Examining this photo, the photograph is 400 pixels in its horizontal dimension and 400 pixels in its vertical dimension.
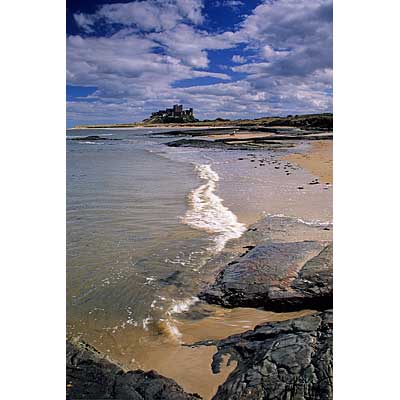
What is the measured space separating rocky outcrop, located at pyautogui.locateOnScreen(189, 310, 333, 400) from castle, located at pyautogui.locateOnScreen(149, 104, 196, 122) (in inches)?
53.9

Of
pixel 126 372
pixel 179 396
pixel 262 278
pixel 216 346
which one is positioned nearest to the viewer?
pixel 179 396

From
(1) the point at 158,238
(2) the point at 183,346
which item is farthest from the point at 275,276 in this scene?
(1) the point at 158,238

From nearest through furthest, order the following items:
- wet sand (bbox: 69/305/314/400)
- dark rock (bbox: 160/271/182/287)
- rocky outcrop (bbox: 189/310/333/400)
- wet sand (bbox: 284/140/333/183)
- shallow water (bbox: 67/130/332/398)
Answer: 1. rocky outcrop (bbox: 189/310/333/400)
2. wet sand (bbox: 69/305/314/400)
3. shallow water (bbox: 67/130/332/398)
4. dark rock (bbox: 160/271/182/287)
5. wet sand (bbox: 284/140/333/183)

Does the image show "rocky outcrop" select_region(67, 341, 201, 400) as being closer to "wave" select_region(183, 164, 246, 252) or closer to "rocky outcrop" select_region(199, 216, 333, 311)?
"rocky outcrop" select_region(199, 216, 333, 311)

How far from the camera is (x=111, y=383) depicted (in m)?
1.69

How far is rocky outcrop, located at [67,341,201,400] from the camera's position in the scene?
166 centimetres

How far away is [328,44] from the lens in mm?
2301

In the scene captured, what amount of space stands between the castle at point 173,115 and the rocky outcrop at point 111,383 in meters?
Answer: 1.42

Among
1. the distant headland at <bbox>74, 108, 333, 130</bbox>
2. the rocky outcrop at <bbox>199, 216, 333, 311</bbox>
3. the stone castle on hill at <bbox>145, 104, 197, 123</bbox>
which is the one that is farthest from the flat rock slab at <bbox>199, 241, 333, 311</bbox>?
the stone castle on hill at <bbox>145, 104, 197, 123</bbox>

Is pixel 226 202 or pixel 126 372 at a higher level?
pixel 226 202
